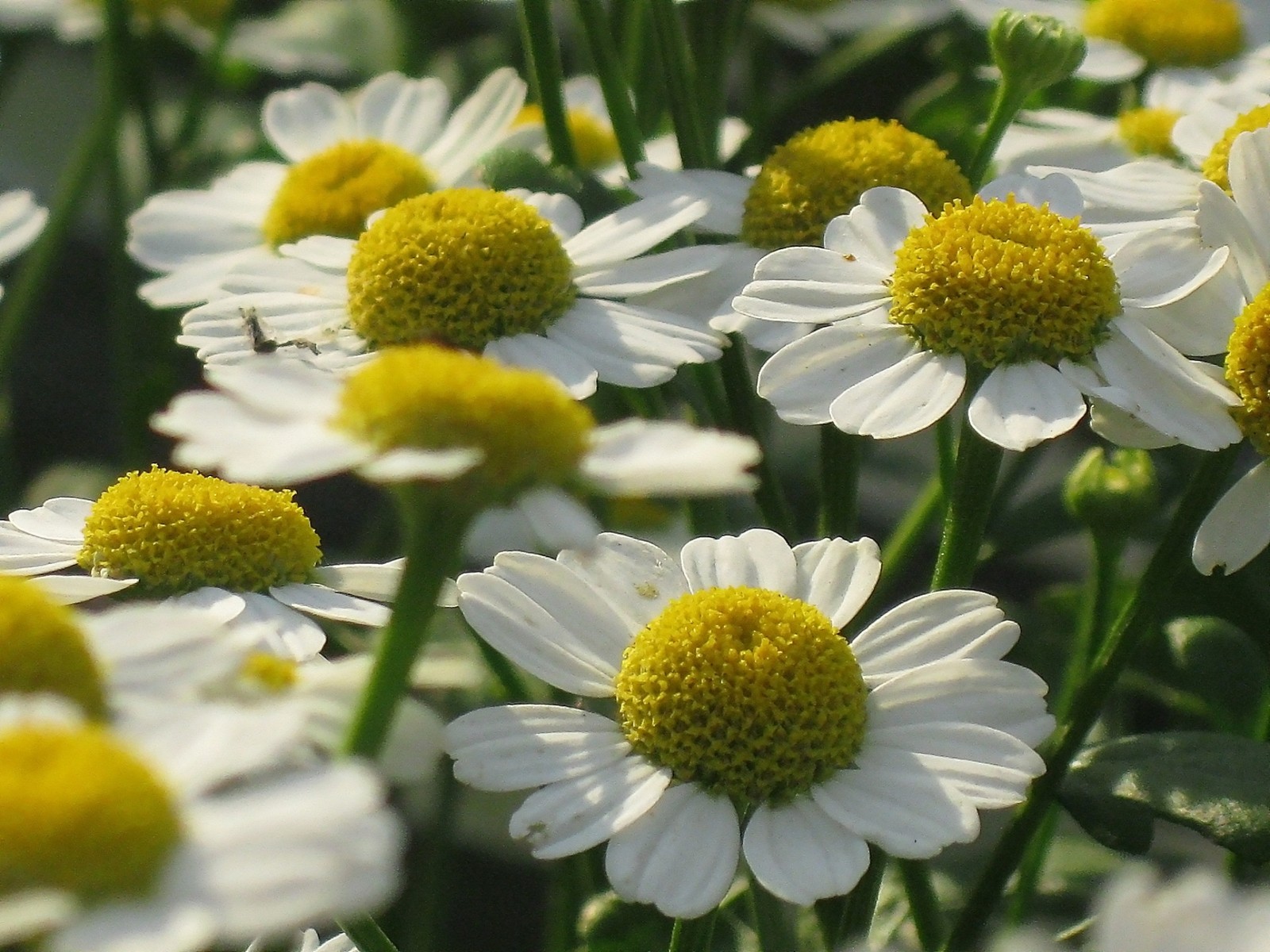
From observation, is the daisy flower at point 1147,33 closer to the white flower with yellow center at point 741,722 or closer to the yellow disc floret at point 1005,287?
the yellow disc floret at point 1005,287

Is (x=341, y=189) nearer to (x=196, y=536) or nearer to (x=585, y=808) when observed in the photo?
(x=196, y=536)

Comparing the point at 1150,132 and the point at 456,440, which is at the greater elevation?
the point at 456,440

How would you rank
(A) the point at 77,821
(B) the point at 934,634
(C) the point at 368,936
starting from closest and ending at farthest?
(A) the point at 77,821
(C) the point at 368,936
(B) the point at 934,634

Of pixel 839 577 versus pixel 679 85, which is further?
pixel 679 85

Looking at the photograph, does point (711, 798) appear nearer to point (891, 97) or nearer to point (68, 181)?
point (68, 181)

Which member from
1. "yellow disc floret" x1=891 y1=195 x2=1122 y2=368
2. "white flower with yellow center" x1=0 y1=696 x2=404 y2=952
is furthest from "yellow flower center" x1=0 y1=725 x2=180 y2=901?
"yellow disc floret" x1=891 y1=195 x2=1122 y2=368

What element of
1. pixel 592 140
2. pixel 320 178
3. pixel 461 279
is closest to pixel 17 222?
pixel 320 178

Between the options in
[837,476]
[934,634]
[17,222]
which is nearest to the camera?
[934,634]
